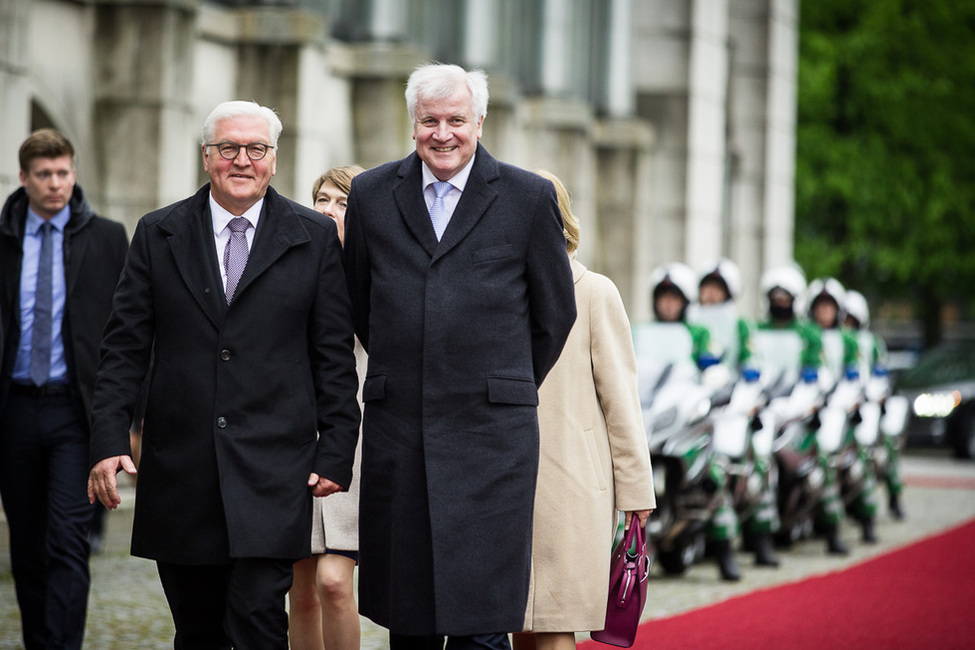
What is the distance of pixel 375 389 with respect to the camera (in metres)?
4.86

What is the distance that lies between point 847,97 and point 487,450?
100 ft

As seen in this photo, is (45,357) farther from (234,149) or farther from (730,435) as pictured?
(730,435)

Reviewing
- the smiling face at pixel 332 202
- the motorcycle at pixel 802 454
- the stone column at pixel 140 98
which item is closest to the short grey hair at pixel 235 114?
the smiling face at pixel 332 202

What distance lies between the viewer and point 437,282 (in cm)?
484

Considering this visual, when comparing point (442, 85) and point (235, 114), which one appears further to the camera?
point (235, 114)

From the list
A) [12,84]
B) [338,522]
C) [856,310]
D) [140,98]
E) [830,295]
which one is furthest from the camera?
[856,310]

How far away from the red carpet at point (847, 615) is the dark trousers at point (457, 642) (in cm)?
281

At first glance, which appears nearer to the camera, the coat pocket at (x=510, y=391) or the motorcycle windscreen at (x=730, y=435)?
the coat pocket at (x=510, y=391)

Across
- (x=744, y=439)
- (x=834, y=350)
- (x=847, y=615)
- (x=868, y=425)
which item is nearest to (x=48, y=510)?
(x=847, y=615)

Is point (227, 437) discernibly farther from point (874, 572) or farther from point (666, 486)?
point (874, 572)

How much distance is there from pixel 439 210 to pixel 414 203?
77 mm

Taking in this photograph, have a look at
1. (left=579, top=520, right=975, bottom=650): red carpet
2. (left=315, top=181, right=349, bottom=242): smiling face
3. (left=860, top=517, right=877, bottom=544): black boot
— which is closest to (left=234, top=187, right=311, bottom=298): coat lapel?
(left=315, top=181, right=349, bottom=242): smiling face

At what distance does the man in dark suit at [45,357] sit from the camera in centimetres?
652

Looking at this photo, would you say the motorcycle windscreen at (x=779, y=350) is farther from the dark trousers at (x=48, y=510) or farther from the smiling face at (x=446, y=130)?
the smiling face at (x=446, y=130)
